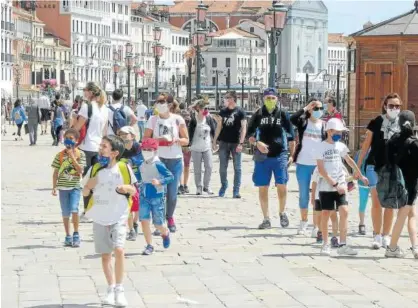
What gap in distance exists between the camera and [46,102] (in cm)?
4722

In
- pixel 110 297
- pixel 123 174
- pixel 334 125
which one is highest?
pixel 334 125

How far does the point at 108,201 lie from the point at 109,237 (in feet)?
0.99

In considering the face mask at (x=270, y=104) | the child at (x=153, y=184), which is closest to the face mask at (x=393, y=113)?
the child at (x=153, y=184)

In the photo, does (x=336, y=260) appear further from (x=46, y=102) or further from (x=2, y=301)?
(x=46, y=102)

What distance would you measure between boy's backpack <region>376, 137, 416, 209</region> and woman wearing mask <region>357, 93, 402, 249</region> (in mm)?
173

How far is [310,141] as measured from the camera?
14500 mm

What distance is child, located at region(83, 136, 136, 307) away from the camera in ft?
33.5

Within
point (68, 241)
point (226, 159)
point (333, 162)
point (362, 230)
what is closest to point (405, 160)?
point (333, 162)

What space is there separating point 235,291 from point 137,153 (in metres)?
3.47

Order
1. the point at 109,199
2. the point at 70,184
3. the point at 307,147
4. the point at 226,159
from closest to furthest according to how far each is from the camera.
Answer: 1. the point at 109,199
2. the point at 70,184
3. the point at 307,147
4. the point at 226,159

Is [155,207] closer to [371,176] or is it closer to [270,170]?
[371,176]

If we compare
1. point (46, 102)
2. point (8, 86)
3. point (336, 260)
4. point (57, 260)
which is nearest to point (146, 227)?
point (57, 260)

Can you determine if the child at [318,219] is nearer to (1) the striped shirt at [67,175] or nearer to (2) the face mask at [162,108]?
(2) the face mask at [162,108]

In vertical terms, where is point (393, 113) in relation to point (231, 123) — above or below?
above
